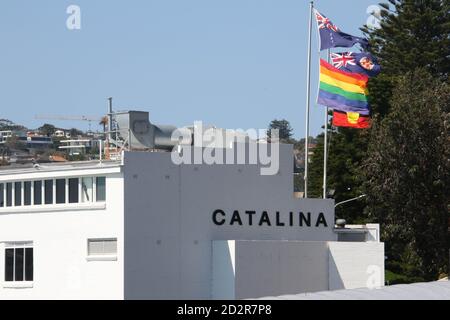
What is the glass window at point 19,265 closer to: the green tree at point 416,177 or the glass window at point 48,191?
the glass window at point 48,191

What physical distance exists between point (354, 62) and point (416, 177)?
8112mm

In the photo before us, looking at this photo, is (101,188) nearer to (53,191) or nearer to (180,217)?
(53,191)

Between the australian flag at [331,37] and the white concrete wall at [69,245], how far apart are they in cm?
1819

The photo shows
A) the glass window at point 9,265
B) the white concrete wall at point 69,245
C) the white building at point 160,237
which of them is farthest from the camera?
the glass window at point 9,265

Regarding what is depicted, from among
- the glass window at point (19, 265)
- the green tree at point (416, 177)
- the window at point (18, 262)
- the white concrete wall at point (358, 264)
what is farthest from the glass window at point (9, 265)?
the green tree at point (416, 177)

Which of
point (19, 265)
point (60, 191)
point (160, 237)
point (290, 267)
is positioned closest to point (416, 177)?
point (290, 267)

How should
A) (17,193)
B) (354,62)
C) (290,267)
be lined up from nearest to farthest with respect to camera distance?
(17,193), (290,267), (354,62)

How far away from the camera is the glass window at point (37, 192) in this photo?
4650 centimetres

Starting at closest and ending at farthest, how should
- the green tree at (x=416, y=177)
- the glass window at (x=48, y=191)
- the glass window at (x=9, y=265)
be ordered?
the glass window at (x=48, y=191), the glass window at (x=9, y=265), the green tree at (x=416, y=177)

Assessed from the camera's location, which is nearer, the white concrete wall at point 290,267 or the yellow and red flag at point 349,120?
the white concrete wall at point 290,267

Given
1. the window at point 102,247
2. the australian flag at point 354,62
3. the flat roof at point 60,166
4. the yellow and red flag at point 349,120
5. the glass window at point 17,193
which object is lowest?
the window at point 102,247

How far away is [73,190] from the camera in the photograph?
149 ft
